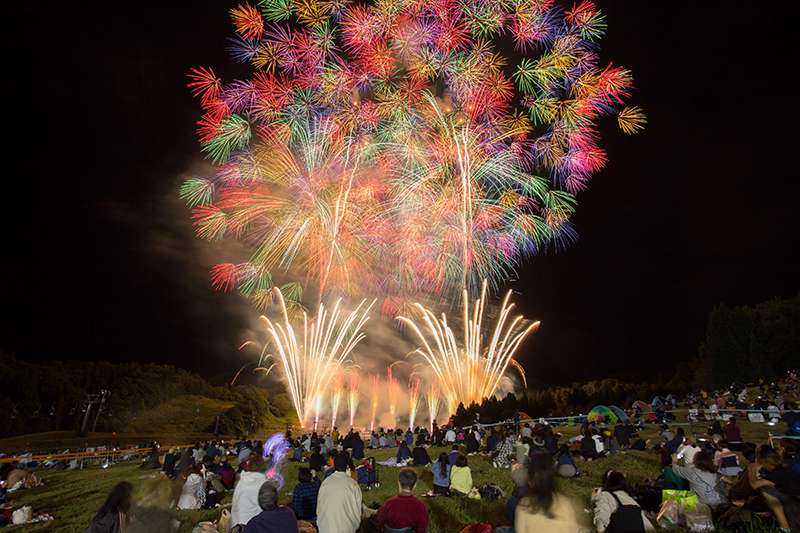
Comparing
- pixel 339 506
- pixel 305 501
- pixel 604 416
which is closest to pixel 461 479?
pixel 305 501

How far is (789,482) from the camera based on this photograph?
6.43 meters

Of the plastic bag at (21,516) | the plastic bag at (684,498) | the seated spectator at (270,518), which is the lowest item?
the plastic bag at (21,516)

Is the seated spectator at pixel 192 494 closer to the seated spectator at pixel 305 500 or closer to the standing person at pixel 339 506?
the seated spectator at pixel 305 500

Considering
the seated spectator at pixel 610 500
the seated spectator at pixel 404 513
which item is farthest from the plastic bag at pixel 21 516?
the seated spectator at pixel 610 500

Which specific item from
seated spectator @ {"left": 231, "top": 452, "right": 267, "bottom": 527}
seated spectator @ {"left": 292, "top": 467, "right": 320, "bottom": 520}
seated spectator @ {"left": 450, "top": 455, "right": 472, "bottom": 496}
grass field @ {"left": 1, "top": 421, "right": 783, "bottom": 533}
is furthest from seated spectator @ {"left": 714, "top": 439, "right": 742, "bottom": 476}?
seated spectator @ {"left": 231, "top": 452, "right": 267, "bottom": 527}

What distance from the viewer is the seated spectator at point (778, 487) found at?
5867 millimetres

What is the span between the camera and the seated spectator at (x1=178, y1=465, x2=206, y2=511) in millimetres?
9938

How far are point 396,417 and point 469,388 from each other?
60947mm

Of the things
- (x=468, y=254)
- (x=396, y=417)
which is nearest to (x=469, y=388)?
(x=468, y=254)

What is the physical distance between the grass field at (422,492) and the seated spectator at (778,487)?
2.77 metres

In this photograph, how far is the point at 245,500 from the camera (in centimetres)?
700

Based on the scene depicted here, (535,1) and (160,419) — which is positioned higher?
(535,1)

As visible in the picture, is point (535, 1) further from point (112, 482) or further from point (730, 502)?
point (112, 482)

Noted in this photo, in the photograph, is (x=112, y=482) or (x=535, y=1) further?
(x=535, y=1)
